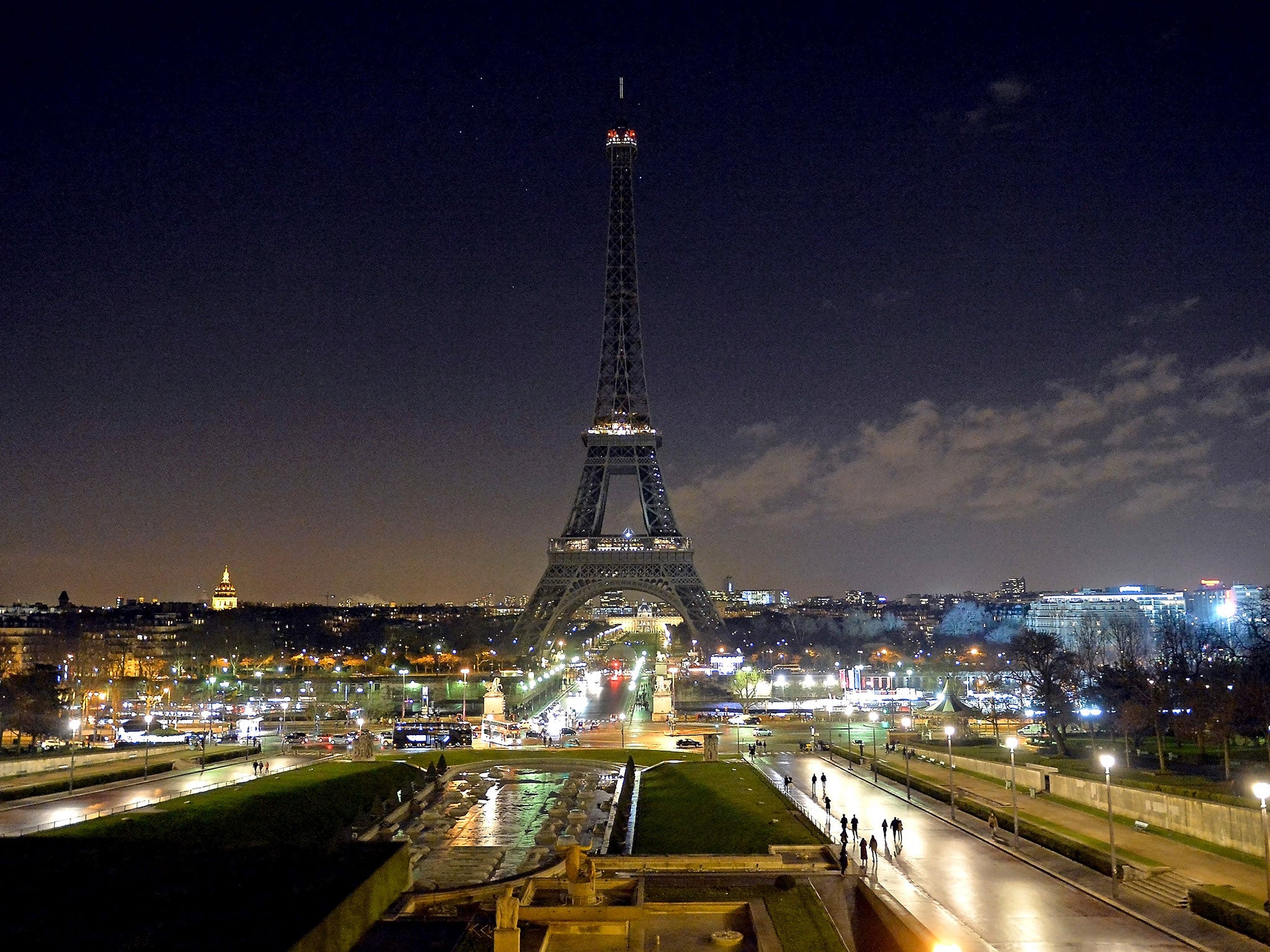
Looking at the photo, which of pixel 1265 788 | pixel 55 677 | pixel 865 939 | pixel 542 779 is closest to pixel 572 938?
pixel 865 939

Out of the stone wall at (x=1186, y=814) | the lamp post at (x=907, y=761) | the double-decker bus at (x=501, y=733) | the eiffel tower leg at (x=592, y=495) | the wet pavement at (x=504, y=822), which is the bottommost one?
the wet pavement at (x=504, y=822)

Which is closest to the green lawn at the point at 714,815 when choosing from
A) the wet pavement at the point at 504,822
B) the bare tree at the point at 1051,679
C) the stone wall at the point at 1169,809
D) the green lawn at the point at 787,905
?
the wet pavement at the point at 504,822

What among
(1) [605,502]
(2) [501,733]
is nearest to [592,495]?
(1) [605,502]

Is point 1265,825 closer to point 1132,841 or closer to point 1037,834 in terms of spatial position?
point 1132,841

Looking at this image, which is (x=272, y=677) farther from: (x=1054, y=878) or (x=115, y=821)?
(x=1054, y=878)

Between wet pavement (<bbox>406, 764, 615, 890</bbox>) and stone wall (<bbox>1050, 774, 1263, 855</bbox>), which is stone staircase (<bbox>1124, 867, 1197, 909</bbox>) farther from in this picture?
wet pavement (<bbox>406, 764, 615, 890</bbox>)

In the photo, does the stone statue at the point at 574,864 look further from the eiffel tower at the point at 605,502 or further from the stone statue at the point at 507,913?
the eiffel tower at the point at 605,502

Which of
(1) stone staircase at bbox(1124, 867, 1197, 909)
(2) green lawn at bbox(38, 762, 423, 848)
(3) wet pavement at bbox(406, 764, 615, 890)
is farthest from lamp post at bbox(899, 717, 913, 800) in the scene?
(2) green lawn at bbox(38, 762, 423, 848)
